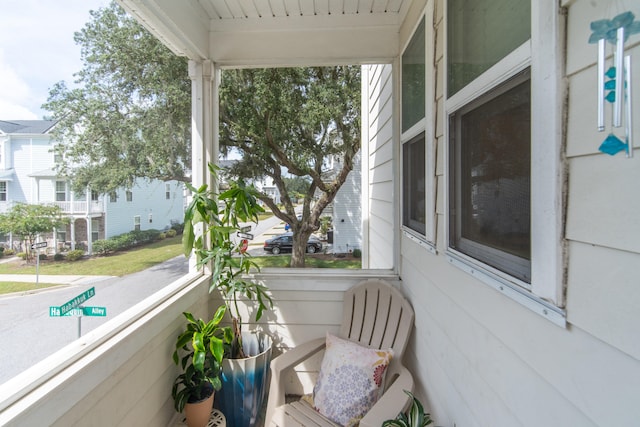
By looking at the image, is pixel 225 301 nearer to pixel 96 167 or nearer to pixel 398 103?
pixel 96 167

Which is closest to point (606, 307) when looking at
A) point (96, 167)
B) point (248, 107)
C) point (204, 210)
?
point (96, 167)

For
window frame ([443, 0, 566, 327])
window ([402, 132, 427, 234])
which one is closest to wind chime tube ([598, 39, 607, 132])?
window frame ([443, 0, 566, 327])

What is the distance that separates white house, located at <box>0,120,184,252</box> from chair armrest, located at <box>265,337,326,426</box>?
1106 mm

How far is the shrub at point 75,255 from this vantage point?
1.06m

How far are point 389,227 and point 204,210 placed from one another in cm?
150

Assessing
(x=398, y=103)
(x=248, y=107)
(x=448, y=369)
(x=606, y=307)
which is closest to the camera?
(x=606, y=307)

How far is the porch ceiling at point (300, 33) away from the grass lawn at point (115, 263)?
138 cm

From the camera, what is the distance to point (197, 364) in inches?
64.9

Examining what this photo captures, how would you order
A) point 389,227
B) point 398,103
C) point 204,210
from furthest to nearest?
1. point 389,227
2. point 398,103
3. point 204,210

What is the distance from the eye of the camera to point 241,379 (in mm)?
1850

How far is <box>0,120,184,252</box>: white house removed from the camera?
871mm

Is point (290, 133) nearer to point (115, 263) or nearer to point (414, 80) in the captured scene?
point (414, 80)

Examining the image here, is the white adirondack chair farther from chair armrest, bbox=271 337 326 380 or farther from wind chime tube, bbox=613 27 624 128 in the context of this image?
wind chime tube, bbox=613 27 624 128

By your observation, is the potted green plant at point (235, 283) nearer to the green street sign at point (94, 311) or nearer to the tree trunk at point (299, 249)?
the tree trunk at point (299, 249)
